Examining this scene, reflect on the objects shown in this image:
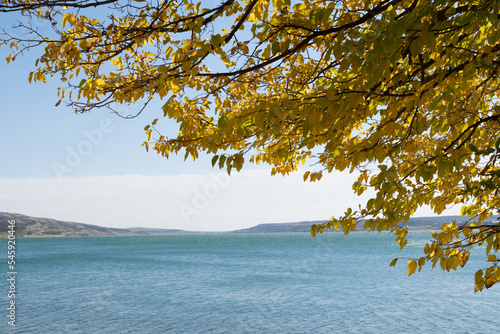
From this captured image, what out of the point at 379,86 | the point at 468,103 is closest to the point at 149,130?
the point at 379,86

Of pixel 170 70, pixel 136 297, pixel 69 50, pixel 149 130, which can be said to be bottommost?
pixel 136 297

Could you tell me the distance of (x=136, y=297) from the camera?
96.7 feet

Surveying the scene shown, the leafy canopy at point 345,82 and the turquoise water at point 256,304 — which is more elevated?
the leafy canopy at point 345,82

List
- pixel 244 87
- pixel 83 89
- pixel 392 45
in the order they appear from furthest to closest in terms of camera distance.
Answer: pixel 244 87, pixel 83 89, pixel 392 45

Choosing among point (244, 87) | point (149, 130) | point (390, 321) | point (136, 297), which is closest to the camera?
point (149, 130)

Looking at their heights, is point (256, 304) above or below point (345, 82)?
below

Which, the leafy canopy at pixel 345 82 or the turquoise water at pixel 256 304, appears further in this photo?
the turquoise water at pixel 256 304

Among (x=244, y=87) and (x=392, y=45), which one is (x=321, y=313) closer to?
(x=244, y=87)

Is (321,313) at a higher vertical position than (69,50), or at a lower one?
lower

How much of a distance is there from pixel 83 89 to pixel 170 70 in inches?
51.5

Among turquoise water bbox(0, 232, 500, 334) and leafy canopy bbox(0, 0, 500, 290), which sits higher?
leafy canopy bbox(0, 0, 500, 290)

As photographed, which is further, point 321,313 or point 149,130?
point 321,313

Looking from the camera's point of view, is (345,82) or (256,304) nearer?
(345,82)

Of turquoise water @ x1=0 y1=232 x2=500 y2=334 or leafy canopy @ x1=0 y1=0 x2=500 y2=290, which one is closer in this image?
leafy canopy @ x1=0 y1=0 x2=500 y2=290
